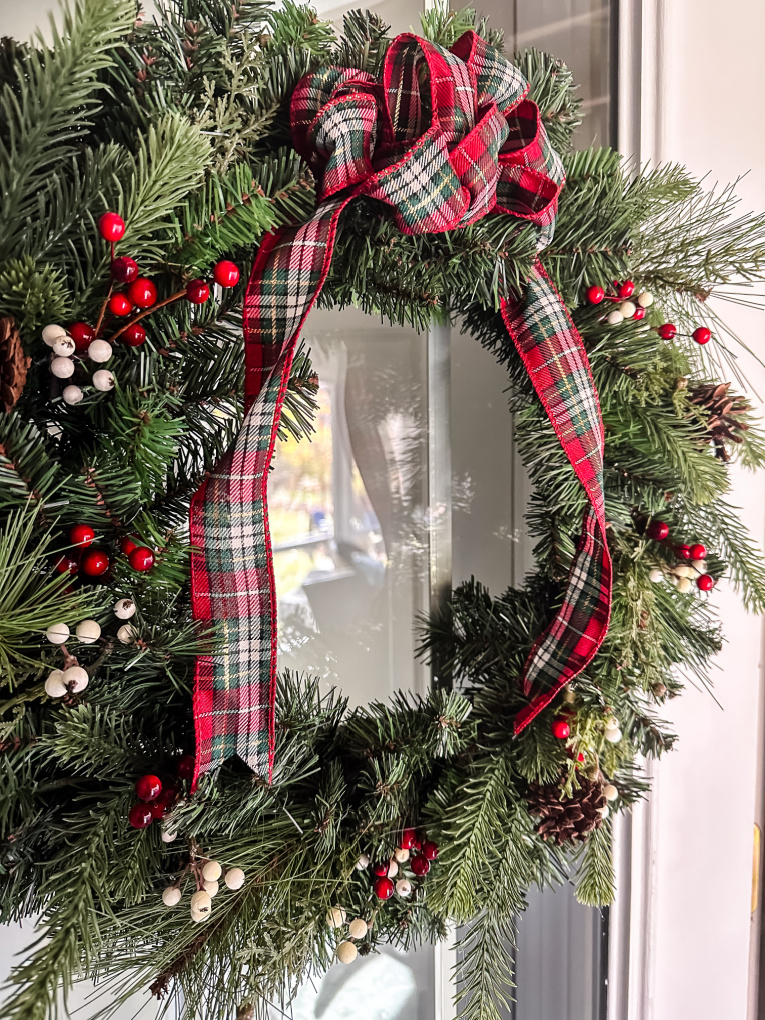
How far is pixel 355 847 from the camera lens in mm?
460

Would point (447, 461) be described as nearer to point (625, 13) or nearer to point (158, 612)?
point (158, 612)

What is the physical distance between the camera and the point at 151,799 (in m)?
0.39

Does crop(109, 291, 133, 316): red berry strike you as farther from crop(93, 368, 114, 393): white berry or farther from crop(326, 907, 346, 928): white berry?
crop(326, 907, 346, 928): white berry

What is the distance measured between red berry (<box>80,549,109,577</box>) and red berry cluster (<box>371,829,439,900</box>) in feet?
0.89

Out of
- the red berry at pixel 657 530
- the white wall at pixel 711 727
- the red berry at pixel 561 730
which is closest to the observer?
the red berry at pixel 561 730

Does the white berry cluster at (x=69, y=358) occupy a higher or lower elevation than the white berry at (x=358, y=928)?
higher

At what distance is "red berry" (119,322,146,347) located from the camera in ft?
1.16

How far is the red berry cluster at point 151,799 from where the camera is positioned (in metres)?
0.38

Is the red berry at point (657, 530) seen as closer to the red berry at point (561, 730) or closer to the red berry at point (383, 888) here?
the red berry at point (561, 730)

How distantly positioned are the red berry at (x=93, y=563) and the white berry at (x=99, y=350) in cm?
10

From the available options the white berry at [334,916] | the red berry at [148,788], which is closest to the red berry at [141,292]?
the red berry at [148,788]

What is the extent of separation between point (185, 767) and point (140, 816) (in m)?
0.04

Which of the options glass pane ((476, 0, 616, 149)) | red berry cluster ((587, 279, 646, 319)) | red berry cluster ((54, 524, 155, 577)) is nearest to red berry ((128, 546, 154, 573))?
red berry cluster ((54, 524, 155, 577))

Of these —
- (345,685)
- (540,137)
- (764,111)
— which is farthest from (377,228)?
(764,111)
